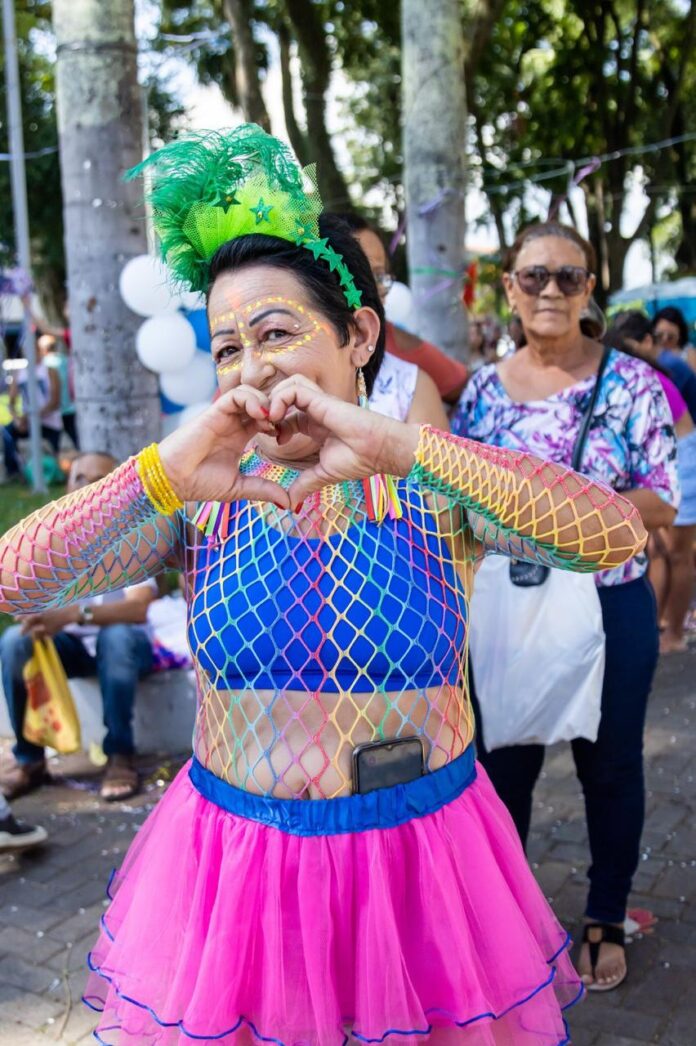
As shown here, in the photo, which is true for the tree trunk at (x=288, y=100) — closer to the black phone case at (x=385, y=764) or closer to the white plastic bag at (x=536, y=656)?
the white plastic bag at (x=536, y=656)

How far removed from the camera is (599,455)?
2.78 m

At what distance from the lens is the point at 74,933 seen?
3.42 m

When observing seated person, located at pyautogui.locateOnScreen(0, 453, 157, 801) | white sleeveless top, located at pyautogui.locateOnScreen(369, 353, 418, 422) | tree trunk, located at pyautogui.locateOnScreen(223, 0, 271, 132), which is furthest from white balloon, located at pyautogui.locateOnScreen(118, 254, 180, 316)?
tree trunk, located at pyautogui.locateOnScreen(223, 0, 271, 132)

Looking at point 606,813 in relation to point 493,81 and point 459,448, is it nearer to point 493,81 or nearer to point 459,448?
point 459,448

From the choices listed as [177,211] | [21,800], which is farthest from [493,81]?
[177,211]

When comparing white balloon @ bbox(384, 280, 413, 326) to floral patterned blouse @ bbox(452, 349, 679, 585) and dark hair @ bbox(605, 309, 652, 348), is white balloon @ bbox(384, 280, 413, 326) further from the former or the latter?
floral patterned blouse @ bbox(452, 349, 679, 585)

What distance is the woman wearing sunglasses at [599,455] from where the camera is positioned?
2.80 meters

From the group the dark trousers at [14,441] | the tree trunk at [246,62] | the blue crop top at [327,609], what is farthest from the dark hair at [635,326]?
the dark trousers at [14,441]

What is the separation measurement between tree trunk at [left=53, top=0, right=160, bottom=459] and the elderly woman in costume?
10.7ft

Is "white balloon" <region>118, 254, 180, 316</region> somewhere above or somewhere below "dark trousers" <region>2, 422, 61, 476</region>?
above

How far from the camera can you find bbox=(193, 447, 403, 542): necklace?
5.84 ft

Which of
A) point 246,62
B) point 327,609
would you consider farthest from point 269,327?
point 246,62

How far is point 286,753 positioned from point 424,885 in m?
0.31

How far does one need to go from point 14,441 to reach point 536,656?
12.0 m
